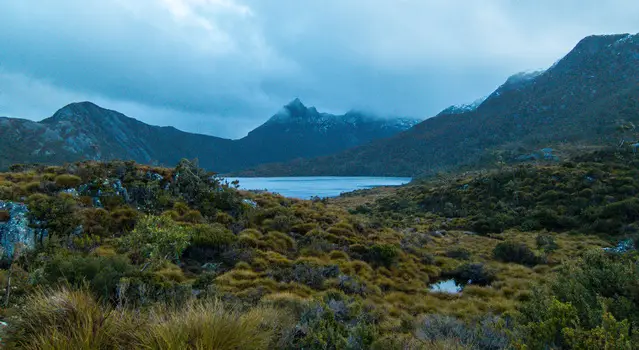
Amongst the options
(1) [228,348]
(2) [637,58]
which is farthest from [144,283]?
(2) [637,58]

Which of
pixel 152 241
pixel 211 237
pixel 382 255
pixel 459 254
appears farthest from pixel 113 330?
pixel 459 254

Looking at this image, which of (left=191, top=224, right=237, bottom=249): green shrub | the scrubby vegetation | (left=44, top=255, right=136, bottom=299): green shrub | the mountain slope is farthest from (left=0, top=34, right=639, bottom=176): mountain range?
(left=44, top=255, right=136, bottom=299): green shrub

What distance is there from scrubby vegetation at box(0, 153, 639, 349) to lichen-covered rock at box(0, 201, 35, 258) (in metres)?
0.24

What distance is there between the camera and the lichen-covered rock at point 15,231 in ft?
32.6

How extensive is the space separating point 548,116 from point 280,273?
135m

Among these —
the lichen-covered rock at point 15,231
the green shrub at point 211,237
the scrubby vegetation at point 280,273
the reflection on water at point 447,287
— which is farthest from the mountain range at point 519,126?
the lichen-covered rock at point 15,231

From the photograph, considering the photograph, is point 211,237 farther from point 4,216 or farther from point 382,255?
point 382,255

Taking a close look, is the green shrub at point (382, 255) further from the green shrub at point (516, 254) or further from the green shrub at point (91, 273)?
the green shrub at point (91, 273)

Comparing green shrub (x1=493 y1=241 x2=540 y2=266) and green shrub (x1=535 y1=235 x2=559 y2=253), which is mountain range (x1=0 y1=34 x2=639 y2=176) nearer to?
green shrub (x1=535 y1=235 x2=559 y2=253)

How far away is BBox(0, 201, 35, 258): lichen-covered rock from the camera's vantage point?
32.6ft

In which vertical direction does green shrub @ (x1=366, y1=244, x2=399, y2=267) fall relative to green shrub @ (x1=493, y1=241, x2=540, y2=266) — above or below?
above

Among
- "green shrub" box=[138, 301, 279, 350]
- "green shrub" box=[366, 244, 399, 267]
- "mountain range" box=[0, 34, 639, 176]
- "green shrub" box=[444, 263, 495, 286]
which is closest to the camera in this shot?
"green shrub" box=[138, 301, 279, 350]

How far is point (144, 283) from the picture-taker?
6.80 m

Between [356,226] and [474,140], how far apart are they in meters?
132
